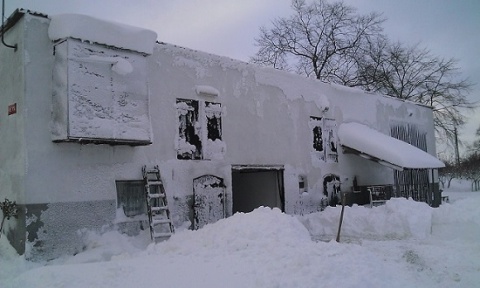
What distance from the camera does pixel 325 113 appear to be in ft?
51.9

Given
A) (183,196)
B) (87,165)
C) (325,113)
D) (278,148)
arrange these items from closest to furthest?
(87,165), (183,196), (278,148), (325,113)

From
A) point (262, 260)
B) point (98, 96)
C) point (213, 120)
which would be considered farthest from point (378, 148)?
point (98, 96)

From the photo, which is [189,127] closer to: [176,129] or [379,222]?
[176,129]

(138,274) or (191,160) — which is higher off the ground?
Answer: (191,160)

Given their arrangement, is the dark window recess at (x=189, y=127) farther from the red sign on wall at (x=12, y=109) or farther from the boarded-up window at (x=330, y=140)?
the boarded-up window at (x=330, y=140)

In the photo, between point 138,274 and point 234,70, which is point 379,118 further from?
point 138,274

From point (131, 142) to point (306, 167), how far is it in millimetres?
7296

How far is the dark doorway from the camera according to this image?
1395cm

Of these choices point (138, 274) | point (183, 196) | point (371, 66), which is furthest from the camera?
point (371, 66)

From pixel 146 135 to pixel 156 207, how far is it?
5.75 feet

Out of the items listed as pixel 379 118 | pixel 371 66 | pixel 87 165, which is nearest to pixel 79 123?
pixel 87 165

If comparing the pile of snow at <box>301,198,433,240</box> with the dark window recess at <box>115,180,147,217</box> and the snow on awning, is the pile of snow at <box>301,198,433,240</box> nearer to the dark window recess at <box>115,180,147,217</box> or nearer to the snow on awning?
the snow on awning

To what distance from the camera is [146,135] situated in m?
9.34

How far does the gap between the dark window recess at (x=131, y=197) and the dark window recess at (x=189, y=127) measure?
4.75ft
